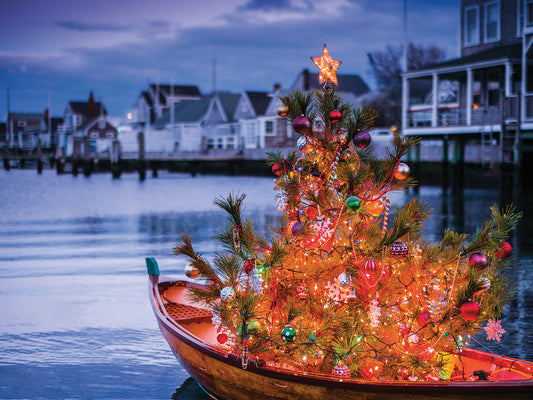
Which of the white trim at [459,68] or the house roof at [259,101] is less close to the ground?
the house roof at [259,101]

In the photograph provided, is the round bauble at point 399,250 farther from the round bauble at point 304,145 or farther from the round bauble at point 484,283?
the round bauble at point 304,145

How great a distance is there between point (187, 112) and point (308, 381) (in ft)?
236

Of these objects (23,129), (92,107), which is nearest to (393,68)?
(92,107)

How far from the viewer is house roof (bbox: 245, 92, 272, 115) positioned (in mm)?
60312

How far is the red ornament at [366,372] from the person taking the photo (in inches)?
176

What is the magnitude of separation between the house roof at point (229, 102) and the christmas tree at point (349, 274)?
62.5 meters

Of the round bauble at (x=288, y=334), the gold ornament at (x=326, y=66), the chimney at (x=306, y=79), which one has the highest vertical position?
the chimney at (x=306, y=79)

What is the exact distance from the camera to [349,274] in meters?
4.58

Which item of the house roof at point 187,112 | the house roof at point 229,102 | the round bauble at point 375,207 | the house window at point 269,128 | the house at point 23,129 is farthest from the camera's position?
the house at point 23,129

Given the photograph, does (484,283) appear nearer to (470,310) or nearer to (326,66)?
(470,310)

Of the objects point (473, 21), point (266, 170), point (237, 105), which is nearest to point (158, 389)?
point (473, 21)

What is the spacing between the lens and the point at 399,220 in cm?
434

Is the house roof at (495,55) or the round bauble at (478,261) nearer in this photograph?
the round bauble at (478,261)

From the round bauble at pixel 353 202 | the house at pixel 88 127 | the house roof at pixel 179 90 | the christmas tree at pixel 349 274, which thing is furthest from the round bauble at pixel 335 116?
the house at pixel 88 127
